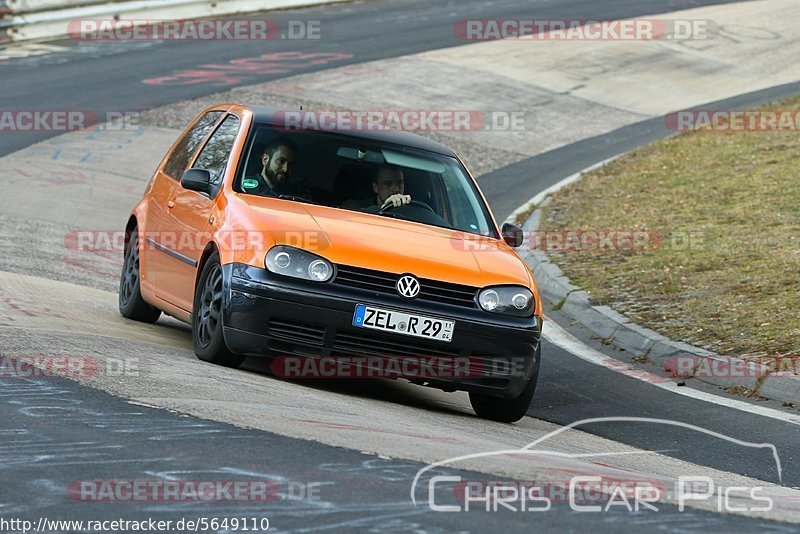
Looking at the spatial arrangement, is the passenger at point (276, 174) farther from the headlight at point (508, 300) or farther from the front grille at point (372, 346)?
the headlight at point (508, 300)

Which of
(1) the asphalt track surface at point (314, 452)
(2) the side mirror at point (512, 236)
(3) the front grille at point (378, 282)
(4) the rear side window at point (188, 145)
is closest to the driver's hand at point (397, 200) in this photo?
(2) the side mirror at point (512, 236)

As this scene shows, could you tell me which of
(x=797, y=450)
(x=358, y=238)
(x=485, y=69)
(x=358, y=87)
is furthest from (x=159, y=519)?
(x=485, y=69)

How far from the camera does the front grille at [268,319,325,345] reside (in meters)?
7.67

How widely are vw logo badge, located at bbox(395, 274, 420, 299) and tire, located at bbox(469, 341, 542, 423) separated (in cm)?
84

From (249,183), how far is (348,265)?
1329 mm

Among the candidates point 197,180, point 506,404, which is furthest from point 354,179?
point 506,404

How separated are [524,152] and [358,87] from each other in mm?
3950

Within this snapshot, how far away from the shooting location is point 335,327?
7.64 meters

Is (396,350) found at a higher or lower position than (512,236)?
lower

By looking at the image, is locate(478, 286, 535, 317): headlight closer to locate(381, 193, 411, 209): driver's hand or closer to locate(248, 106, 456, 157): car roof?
locate(381, 193, 411, 209): driver's hand

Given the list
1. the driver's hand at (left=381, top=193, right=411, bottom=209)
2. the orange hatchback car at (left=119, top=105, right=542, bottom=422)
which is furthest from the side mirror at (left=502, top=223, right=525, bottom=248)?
the driver's hand at (left=381, top=193, right=411, bottom=209)

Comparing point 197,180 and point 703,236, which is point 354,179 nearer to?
point 197,180

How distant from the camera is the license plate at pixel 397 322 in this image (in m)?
7.64

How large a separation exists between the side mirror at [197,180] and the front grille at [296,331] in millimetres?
1481
